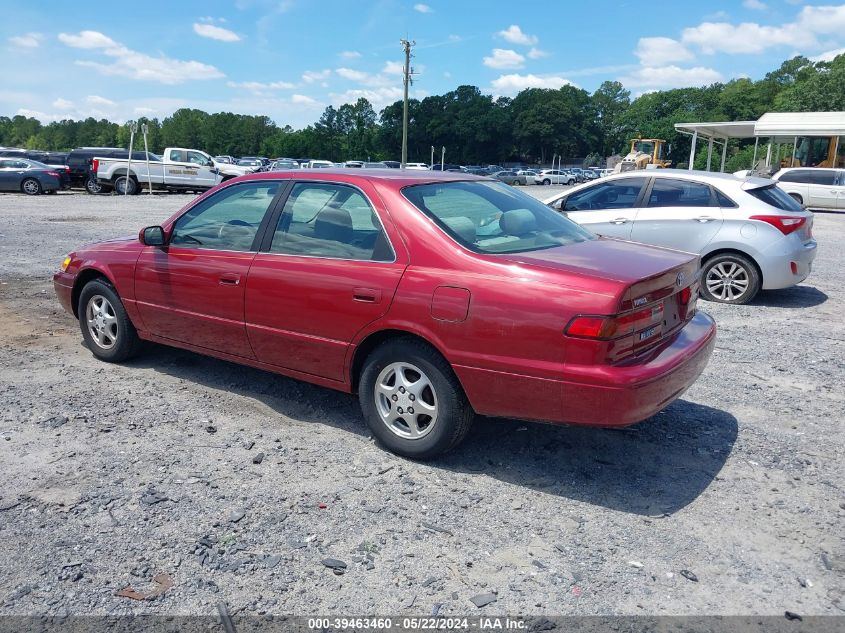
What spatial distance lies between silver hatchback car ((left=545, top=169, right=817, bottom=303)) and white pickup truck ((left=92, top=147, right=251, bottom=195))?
848 inches

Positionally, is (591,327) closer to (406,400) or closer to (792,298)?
(406,400)

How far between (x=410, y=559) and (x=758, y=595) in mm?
1437

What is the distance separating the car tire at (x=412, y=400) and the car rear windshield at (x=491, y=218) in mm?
677

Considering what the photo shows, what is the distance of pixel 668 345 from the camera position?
389cm

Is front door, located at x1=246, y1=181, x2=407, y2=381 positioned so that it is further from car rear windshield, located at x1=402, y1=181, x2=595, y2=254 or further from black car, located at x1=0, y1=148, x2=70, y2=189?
black car, located at x1=0, y1=148, x2=70, y2=189

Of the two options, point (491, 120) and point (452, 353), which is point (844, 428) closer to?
point (452, 353)

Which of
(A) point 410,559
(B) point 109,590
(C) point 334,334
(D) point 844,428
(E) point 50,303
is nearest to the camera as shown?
(B) point 109,590

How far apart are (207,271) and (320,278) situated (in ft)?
3.44

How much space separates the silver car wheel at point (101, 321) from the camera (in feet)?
18.7

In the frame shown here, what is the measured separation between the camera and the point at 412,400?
398 centimetres

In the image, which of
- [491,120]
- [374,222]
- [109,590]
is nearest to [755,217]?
[374,222]

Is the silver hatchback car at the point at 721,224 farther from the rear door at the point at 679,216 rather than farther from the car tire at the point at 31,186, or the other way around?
the car tire at the point at 31,186

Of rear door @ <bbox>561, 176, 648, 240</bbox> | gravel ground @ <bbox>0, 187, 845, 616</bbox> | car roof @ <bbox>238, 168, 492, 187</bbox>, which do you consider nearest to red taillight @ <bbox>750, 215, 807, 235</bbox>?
rear door @ <bbox>561, 176, 648, 240</bbox>

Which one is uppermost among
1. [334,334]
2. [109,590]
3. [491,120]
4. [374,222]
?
[491,120]
